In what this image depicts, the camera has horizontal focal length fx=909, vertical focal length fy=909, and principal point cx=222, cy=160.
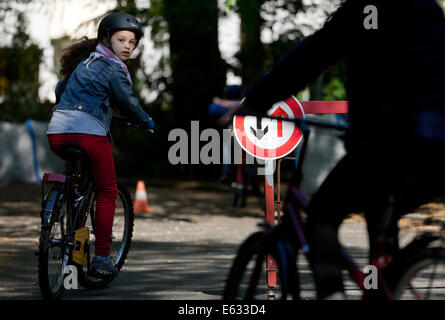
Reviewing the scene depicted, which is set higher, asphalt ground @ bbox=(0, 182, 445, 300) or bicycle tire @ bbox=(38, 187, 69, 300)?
bicycle tire @ bbox=(38, 187, 69, 300)

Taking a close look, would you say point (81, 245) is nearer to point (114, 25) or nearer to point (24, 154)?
point (114, 25)

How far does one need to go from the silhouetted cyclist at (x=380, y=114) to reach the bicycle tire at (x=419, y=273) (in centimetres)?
10

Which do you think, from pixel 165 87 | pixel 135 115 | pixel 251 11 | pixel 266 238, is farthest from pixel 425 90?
pixel 165 87

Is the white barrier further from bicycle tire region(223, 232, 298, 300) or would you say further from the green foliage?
bicycle tire region(223, 232, 298, 300)

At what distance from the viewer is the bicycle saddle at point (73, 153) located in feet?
18.6

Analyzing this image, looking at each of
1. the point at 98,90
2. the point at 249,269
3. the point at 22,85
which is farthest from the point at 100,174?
the point at 22,85

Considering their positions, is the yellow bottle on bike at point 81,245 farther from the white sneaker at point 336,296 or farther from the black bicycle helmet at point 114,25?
the white sneaker at point 336,296

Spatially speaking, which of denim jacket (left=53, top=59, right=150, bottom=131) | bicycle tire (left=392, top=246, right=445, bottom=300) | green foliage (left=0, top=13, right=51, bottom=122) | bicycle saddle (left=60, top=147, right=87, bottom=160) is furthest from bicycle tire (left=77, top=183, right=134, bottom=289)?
green foliage (left=0, top=13, right=51, bottom=122)

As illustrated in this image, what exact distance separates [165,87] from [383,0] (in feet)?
57.2

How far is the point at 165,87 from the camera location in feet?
66.8

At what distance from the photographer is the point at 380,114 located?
10.1 ft

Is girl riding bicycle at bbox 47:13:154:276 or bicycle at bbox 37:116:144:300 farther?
girl riding bicycle at bbox 47:13:154:276

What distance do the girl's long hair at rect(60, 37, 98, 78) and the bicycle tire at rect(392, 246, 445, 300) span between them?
3.47 metres

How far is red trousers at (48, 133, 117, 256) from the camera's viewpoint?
565 cm
